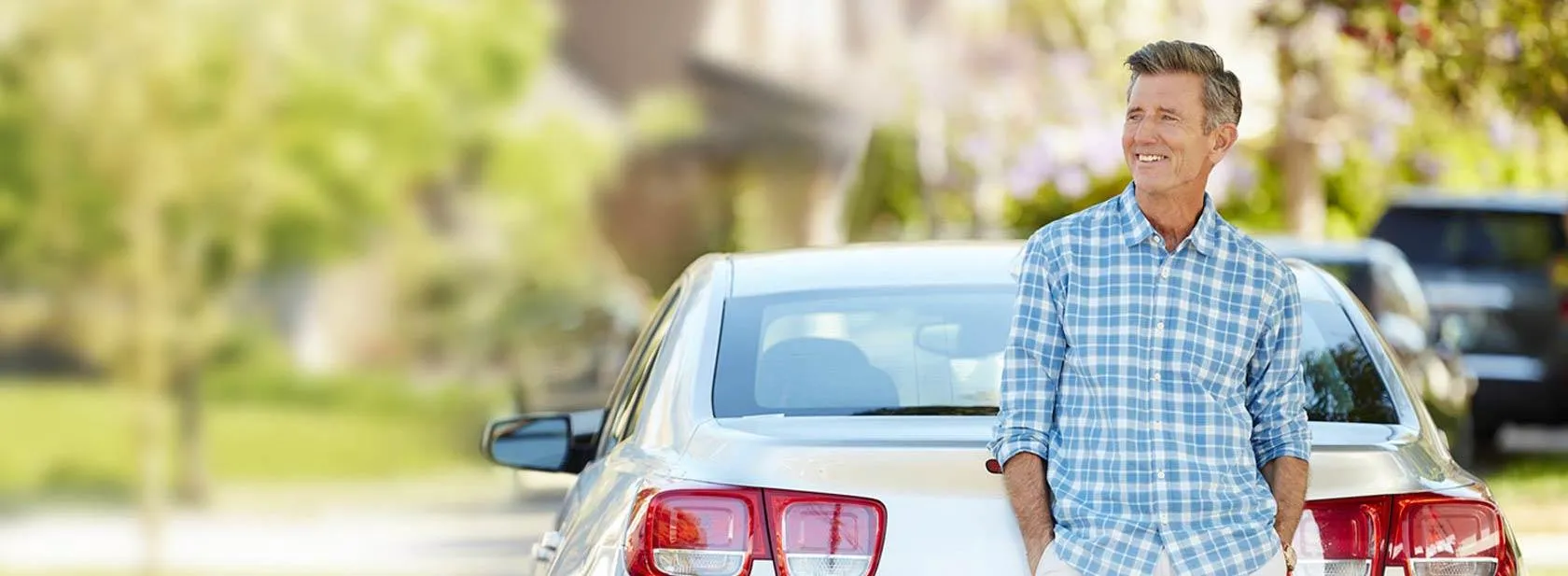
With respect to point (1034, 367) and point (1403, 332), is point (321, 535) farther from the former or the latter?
point (1034, 367)

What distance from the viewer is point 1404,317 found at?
45.2ft

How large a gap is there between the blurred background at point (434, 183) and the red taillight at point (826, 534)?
17.5 metres

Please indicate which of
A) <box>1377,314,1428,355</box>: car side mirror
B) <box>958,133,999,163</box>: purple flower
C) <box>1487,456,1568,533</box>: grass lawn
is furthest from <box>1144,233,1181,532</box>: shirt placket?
<box>958,133,999,163</box>: purple flower

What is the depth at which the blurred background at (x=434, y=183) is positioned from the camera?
2445 centimetres

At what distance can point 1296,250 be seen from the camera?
1255cm

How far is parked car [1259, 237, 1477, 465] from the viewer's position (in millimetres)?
13469

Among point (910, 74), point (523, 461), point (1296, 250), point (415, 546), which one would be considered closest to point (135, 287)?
point (910, 74)

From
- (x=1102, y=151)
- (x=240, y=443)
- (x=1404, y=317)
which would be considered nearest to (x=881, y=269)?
(x=1404, y=317)

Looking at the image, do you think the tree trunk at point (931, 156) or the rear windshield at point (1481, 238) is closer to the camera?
the rear windshield at point (1481, 238)

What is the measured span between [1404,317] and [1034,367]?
402 inches

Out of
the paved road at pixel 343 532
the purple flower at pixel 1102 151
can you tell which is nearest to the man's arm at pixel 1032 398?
the paved road at pixel 343 532

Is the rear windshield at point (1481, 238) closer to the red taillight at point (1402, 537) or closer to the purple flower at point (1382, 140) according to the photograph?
the purple flower at point (1382, 140)

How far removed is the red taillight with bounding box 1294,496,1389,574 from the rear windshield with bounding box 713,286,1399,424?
1.73 feet

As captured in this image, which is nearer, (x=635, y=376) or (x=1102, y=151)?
(x=635, y=376)
